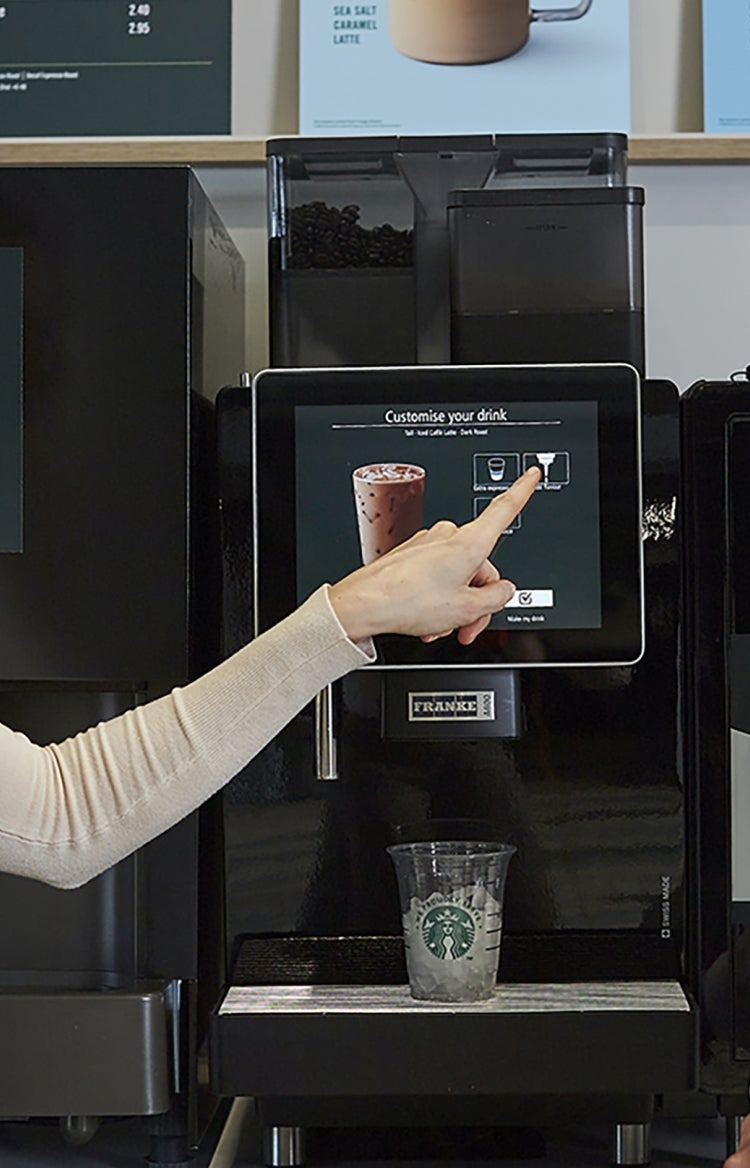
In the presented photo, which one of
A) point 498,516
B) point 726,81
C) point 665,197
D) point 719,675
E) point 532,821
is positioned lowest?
point 532,821

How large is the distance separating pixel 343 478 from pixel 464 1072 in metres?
0.45

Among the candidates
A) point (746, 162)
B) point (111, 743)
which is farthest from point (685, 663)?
point (746, 162)

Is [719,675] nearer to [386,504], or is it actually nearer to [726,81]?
[386,504]

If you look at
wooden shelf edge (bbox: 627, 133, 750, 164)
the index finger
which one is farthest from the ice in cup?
wooden shelf edge (bbox: 627, 133, 750, 164)

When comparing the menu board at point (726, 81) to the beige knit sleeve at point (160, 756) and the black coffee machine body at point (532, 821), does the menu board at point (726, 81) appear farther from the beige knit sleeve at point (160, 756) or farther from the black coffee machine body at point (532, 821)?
the beige knit sleeve at point (160, 756)

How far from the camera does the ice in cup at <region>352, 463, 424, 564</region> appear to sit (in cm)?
117

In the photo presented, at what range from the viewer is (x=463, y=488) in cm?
118

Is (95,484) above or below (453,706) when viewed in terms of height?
above

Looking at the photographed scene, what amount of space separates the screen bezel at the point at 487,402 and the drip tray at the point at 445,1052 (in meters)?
0.26

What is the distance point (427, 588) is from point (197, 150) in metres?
0.93

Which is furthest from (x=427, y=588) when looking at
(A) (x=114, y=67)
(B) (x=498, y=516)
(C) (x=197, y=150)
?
(A) (x=114, y=67)

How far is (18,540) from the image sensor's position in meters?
1.19

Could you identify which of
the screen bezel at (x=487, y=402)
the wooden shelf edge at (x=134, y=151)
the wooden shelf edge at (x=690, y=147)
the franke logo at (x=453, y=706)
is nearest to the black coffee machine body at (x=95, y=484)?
the screen bezel at (x=487, y=402)

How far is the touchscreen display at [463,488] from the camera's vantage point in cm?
117
